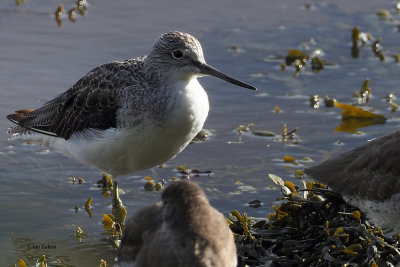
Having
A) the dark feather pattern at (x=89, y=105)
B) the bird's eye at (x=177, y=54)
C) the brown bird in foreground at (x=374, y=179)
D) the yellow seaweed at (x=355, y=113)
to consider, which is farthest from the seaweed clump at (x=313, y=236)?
the yellow seaweed at (x=355, y=113)

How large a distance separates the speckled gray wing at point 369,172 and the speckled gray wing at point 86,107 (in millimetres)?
2030

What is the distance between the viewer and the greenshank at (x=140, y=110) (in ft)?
26.6

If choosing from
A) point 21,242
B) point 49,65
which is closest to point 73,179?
point 21,242

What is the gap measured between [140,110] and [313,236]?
195 centimetres

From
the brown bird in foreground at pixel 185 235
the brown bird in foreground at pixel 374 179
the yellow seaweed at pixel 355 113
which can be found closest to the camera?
the brown bird in foreground at pixel 185 235

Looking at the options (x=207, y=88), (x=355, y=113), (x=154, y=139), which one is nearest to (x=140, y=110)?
(x=154, y=139)

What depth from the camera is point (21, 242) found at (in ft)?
26.2

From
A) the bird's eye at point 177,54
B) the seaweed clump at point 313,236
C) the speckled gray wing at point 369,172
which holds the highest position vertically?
the bird's eye at point 177,54

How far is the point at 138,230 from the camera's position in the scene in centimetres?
624

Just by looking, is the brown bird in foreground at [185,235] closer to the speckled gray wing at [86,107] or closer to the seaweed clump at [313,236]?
the seaweed clump at [313,236]

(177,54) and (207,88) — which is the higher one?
(177,54)

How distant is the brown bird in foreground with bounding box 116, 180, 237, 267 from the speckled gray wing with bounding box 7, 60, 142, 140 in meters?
2.44

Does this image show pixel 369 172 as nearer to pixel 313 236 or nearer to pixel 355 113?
pixel 313 236

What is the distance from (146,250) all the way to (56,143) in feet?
11.1
